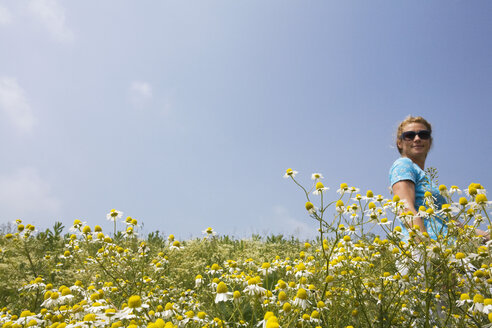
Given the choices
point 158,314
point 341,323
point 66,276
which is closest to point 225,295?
point 158,314

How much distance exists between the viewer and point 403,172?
4.38 meters

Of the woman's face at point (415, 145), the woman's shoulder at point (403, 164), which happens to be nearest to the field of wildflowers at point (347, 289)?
the woman's shoulder at point (403, 164)

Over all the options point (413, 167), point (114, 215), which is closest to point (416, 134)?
point (413, 167)

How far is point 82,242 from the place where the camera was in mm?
5891

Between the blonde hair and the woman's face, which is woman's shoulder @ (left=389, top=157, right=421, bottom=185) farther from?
the blonde hair

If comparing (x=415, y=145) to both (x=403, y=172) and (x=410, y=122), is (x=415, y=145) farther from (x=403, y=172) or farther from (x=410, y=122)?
(x=403, y=172)

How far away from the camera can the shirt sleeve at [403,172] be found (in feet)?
14.2

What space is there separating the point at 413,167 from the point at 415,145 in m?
0.96

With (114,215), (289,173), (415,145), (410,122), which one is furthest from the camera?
(410,122)

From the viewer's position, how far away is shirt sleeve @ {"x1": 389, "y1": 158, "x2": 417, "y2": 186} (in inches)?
171

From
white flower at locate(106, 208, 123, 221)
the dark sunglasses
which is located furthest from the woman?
white flower at locate(106, 208, 123, 221)

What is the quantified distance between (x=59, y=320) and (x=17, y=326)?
315mm

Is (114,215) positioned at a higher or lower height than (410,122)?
lower

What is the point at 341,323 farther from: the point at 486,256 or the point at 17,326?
the point at 17,326
